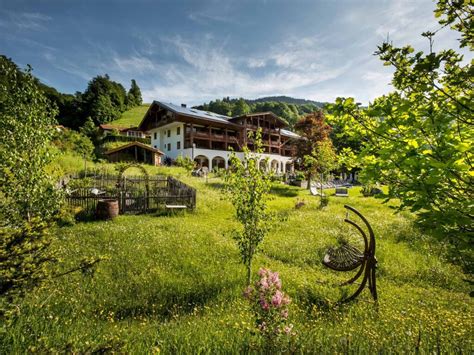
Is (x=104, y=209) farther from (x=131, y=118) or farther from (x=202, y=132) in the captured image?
(x=131, y=118)

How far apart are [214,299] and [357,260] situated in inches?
146

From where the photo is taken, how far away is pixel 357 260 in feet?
19.5

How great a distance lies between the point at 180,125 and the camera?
127 feet

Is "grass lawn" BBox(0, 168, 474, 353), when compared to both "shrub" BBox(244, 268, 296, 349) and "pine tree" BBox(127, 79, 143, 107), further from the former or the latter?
"pine tree" BBox(127, 79, 143, 107)

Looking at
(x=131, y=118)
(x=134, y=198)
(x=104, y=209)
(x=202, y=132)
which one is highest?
(x=131, y=118)

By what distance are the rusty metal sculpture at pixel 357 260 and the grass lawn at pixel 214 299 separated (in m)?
0.44

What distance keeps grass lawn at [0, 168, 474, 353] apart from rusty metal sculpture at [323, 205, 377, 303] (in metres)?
0.44

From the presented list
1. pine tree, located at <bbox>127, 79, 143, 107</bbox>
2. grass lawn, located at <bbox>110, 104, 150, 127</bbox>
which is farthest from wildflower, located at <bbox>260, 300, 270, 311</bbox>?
pine tree, located at <bbox>127, 79, 143, 107</bbox>

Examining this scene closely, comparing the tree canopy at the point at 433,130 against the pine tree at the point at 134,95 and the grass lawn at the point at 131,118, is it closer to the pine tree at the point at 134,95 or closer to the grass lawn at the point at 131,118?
the grass lawn at the point at 131,118

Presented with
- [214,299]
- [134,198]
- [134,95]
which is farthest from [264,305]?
[134,95]

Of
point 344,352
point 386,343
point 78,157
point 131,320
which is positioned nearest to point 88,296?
point 131,320

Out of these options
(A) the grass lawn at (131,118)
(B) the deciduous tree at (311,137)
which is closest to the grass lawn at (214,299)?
(B) the deciduous tree at (311,137)

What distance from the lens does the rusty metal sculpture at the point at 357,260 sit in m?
5.56

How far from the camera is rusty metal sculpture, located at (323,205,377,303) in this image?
5559mm
